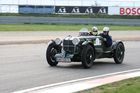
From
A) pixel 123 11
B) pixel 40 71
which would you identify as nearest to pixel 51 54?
pixel 40 71

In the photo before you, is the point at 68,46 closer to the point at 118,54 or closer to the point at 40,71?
the point at 40,71

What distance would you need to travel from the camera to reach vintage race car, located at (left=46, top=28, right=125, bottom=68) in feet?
48.2

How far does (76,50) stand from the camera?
14.8 meters

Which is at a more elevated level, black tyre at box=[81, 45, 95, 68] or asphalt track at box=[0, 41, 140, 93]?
black tyre at box=[81, 45, 95, 68]

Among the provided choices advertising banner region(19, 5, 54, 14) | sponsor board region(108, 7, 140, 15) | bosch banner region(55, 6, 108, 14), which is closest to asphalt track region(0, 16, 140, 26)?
sponsor board region(108, 7, 140, 15)

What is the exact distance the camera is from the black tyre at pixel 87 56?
14531 mm

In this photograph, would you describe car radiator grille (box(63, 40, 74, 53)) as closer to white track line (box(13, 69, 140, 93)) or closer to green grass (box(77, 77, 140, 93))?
white track line (box(13, 69, 140, 93))

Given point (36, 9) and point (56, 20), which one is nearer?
point (56, 20)

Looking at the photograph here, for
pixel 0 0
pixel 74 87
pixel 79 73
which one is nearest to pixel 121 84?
pixel 74 87

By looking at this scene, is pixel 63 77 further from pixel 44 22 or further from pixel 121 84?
pixel 44 22

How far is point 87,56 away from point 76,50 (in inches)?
15.2

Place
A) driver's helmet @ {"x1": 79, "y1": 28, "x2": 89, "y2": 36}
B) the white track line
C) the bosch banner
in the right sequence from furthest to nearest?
the bosch banner < driver's helmet @ {"x1": 79, "y1": 28, "x2": 89, "y2": 36} < the white track line

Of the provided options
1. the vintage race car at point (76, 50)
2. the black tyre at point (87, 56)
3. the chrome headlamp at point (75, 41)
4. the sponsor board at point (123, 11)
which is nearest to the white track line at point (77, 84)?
the black tyre at point (87, 56)

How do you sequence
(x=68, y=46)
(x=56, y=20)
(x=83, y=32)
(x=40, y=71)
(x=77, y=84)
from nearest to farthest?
(x=77, y=84)
(x=40, y=71)
(x=68, y=46)
(x=83, y=32)
(x=56, y=20)
